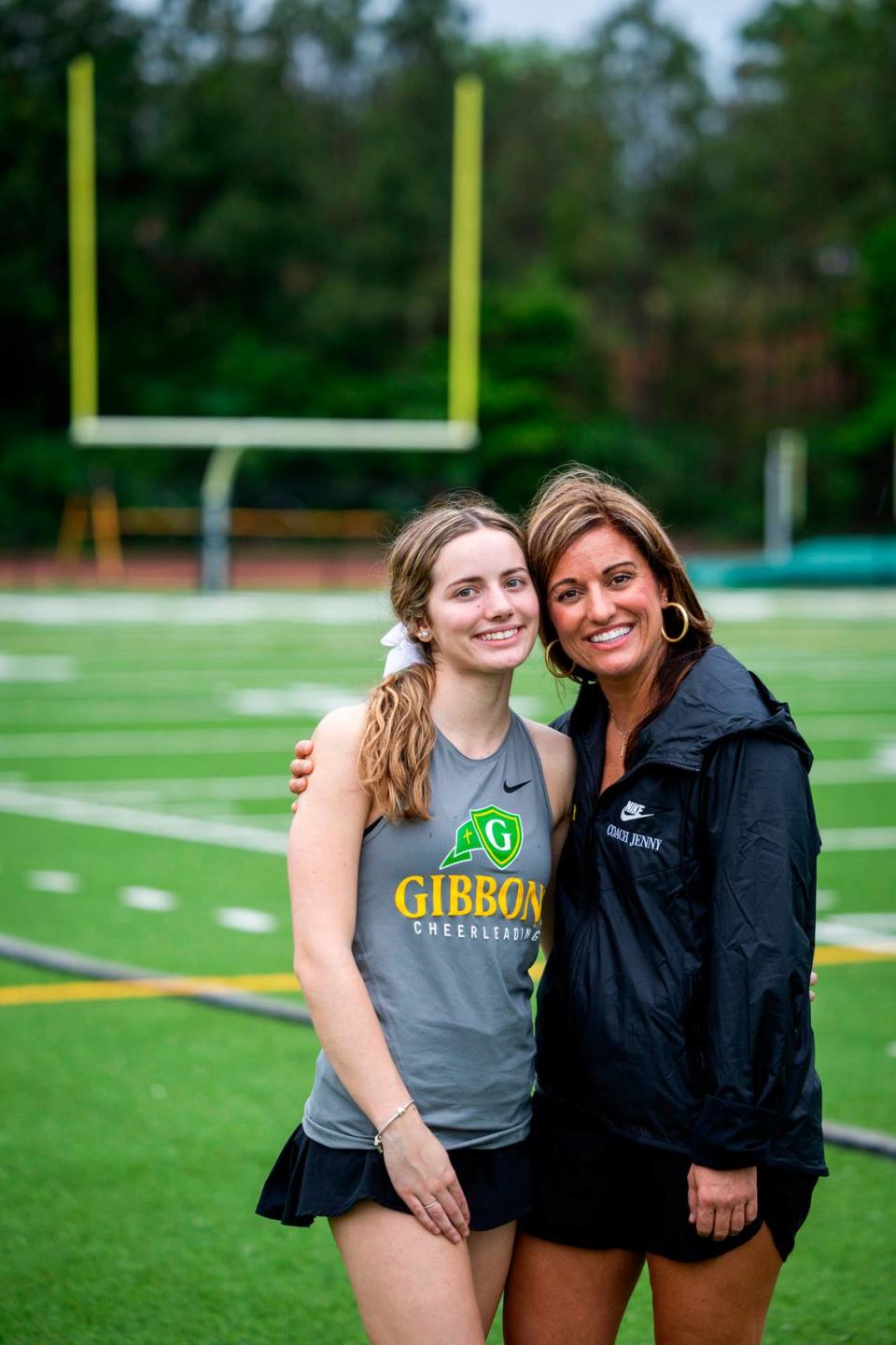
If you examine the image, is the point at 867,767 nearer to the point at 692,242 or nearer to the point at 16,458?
the point at 16,458

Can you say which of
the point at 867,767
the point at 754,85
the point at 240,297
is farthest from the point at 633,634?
the point at 754,85

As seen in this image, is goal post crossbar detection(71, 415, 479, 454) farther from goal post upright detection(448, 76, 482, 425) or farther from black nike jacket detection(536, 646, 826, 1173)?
black nike jacket detection(536, 646, 826, 1173)

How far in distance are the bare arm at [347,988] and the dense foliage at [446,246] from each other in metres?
35.4

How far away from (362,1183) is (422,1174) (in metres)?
0.10

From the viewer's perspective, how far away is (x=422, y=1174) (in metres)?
2.47

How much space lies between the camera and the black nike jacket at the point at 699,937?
2.48 m

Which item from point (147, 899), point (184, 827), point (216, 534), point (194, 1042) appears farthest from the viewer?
point (216, 534)

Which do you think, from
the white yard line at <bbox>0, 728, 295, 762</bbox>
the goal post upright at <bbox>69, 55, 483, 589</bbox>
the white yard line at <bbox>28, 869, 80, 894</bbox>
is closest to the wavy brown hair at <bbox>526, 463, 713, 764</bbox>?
the white yard line at <bbox>28, 869, 80, 894</bbox>

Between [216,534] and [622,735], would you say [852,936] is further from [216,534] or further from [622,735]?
[216,534]

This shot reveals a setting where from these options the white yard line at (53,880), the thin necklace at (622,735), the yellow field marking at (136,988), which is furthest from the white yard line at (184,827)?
the thin necklace at (622,735)

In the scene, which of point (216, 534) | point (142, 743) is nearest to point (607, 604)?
point (142, 743)

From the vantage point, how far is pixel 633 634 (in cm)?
271

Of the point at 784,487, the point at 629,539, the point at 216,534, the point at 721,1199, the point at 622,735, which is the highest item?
→ the point at 629,539

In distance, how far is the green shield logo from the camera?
2607 millimetres
